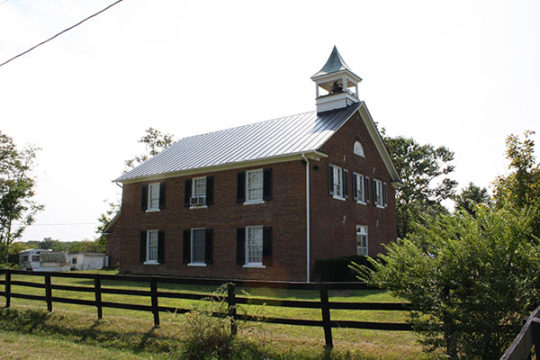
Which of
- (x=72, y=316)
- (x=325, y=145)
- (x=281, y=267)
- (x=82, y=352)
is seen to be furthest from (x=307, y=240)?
(x=82, y=352)

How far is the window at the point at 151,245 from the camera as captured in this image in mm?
23859

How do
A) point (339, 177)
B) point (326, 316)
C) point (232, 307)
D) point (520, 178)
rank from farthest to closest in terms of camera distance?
point (339, 177), point (520, 178), point (232, 307), point (326, 316)

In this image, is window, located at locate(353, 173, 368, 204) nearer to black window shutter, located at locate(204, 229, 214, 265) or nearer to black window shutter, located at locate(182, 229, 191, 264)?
black window shutter, located at locate(204, 229, 214, 265)

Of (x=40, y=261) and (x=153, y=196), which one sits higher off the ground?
(x=153, y=196)

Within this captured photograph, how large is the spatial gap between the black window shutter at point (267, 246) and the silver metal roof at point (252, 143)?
3.33 m

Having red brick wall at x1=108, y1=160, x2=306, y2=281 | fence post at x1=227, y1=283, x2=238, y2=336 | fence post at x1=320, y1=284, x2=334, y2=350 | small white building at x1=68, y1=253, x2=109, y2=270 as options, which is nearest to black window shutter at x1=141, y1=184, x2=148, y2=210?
red brick wall at x1=108, y1=160, x2=306, y2=281

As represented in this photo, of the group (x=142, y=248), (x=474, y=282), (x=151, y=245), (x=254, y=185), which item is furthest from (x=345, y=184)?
(x=474, y=282)

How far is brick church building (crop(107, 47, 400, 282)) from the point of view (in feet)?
61.0

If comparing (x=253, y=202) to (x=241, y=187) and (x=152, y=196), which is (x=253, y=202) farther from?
(x=152, y=196)

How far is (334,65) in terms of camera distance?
24.2 m

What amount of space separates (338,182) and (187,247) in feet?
27.4

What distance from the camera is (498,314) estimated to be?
5426 millimetres

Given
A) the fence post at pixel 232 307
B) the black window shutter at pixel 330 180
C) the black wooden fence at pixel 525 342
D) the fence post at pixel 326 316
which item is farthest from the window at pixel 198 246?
the black wooden fence at pixel 525 342

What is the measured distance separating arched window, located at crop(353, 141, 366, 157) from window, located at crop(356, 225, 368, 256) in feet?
12.6
